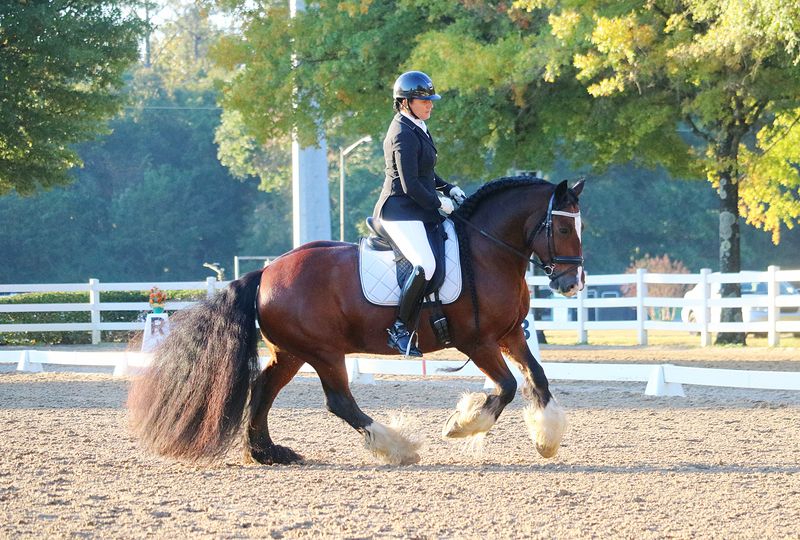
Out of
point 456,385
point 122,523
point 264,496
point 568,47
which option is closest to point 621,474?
point 264,496

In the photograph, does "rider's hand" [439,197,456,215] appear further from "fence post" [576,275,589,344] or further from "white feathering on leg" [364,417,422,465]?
"fence post" [576,275,589,344]

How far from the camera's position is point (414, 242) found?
7.34 metres

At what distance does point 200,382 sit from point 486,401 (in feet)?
6.32

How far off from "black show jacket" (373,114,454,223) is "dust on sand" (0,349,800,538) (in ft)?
5.59

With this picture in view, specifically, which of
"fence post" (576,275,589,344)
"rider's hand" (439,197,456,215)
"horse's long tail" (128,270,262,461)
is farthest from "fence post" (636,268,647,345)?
"horse's long tail" (128,270,262,461)

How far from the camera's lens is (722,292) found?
20.7 metres

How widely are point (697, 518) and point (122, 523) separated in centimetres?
288

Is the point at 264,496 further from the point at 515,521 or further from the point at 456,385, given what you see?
the point at 456,385

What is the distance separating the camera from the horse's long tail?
7.35 metres

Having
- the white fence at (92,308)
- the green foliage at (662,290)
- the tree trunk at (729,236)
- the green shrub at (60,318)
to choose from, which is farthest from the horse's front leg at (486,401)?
the green foliage at (662,290)

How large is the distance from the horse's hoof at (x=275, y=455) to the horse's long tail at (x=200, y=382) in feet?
0.86

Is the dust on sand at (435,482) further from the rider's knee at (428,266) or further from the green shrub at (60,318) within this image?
the green shrub at (60,318)

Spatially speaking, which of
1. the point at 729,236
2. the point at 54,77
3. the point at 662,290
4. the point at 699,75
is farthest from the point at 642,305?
the point at 662,290

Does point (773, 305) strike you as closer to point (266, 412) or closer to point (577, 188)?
point (577, 188)
